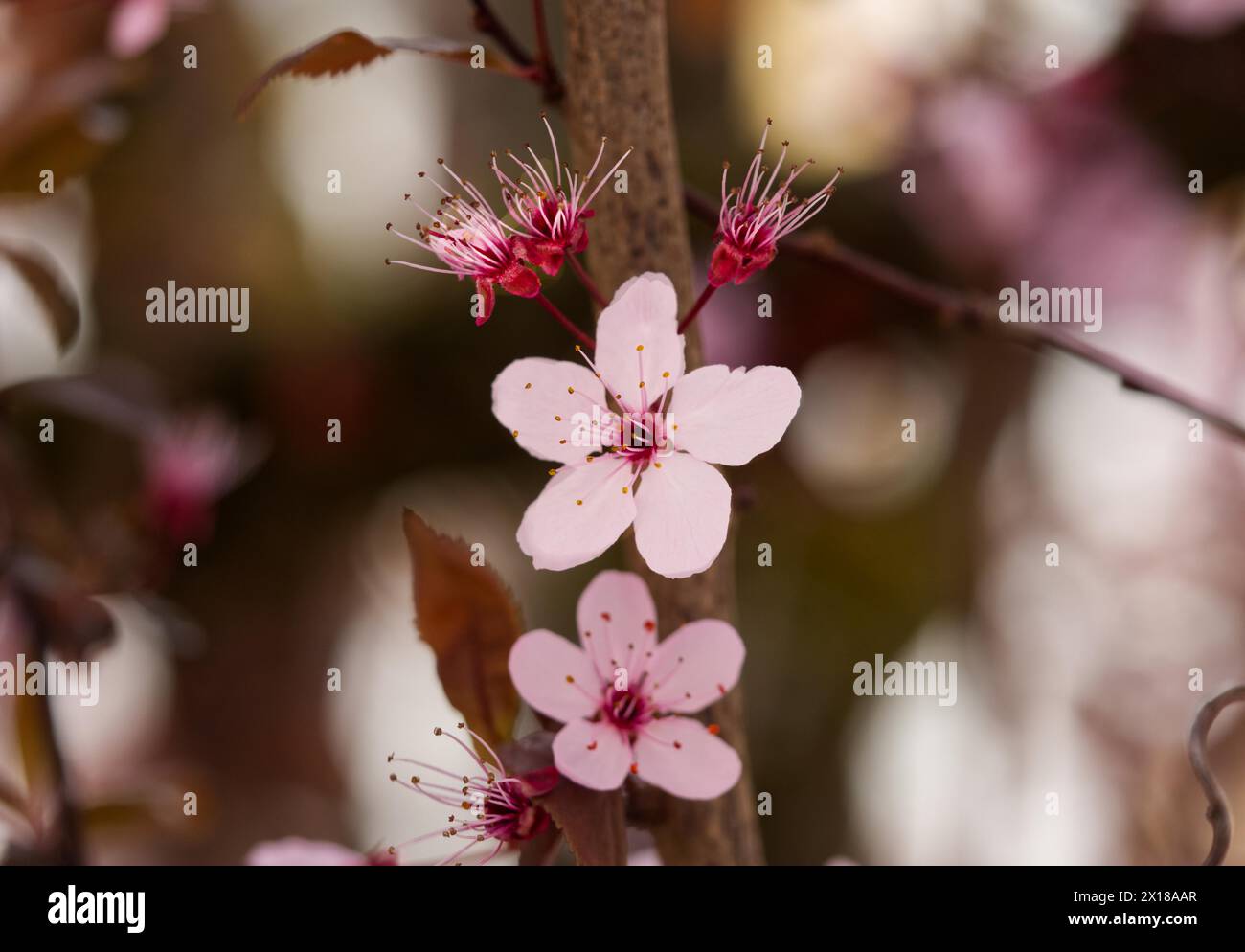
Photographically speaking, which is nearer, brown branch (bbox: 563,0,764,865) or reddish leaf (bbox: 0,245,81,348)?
brown branch (bbox: 563,0,764,865)

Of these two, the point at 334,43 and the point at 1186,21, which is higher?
the point at 1186,21

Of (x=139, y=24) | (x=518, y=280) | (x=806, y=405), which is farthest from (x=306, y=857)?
(x=806, y=405)

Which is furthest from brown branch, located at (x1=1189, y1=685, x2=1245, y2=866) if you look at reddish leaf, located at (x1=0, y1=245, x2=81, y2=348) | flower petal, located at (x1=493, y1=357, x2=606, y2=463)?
reddish leaf, located at (x1=0, y1=245, x2=81, y2=348)

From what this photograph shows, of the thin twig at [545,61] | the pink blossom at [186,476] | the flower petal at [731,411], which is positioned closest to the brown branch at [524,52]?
the thin twig at [545,61]

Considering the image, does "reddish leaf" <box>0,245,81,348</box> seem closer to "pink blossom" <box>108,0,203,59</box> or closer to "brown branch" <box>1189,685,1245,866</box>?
"pink blossom" <box>108,0,203,59</box>

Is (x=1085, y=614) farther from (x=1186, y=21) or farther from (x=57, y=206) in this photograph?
(x=57, y=206)

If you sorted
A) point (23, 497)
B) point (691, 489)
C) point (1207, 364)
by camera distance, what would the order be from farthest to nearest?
1. point (1207, 364)
2. point (23, 497)
3. point (691, 489)
